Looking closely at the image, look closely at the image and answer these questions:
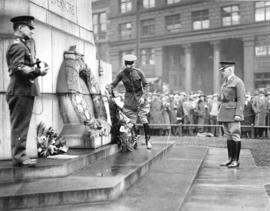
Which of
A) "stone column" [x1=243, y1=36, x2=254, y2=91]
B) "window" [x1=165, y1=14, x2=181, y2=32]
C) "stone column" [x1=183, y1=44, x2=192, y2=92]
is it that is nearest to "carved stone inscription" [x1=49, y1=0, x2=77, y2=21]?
"stone column" [x1=243, y1=36, x2=254, y2=91]

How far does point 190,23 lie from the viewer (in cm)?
4541

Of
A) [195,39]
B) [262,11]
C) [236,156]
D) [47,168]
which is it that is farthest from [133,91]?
[195,39]

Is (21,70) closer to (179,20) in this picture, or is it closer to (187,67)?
(187,67)

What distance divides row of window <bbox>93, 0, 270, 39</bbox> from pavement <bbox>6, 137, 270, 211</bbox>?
32633mm

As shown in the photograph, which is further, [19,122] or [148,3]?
[148,3]

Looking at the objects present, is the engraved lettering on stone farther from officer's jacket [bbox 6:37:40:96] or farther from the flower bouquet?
officer's jacket [bbox 6:37:40:96]

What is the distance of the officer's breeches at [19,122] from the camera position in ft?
20.4

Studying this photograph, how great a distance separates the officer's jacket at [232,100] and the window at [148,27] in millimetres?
40250

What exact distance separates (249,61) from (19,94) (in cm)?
3696

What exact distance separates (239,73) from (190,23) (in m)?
7.16

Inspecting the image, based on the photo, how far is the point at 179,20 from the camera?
46562 mm

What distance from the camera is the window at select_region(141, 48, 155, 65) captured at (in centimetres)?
4925

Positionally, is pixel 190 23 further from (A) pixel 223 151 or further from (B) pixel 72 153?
(B) pixel 72 153

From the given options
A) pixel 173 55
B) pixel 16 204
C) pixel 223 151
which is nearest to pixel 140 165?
pixel 16 204
